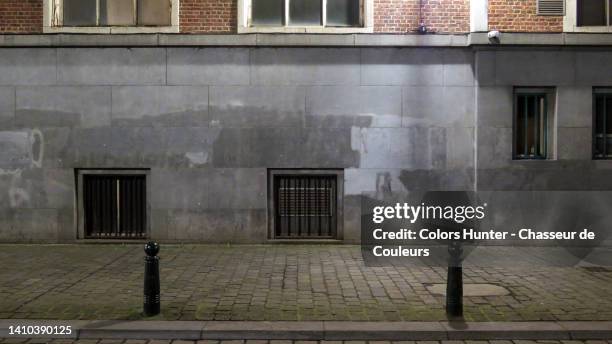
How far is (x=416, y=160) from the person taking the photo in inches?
488

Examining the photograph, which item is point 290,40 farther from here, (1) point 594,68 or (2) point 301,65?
(1) point 594,68

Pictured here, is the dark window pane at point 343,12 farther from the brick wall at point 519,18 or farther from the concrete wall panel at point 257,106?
the brick wall at point 519,18

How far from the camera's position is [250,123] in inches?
486

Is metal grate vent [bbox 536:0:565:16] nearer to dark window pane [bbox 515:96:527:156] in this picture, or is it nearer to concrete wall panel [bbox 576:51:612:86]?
concrete wall panel [bbox 576:51:612:86]

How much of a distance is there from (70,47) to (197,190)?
4054 mm

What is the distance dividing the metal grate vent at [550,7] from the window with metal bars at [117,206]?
9.24 m

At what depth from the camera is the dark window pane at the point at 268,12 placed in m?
12.6

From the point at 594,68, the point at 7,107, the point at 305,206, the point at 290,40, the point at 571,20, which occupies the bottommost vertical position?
the point at 305,206

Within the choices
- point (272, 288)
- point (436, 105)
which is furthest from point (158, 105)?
point (436, 105)

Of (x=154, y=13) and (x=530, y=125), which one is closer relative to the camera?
(x=154, y=13)

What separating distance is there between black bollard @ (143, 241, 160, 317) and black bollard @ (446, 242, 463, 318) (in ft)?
11.4

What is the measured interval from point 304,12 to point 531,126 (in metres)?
5.57

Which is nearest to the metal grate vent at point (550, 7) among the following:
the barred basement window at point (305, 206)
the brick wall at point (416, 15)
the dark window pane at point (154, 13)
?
the brick wall at point (416, 15)

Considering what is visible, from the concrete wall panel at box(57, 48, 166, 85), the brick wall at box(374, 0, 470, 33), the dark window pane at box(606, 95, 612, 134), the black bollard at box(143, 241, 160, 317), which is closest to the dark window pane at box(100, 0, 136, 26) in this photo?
the concrete wall panel at box(57, 48, 166, 85)
